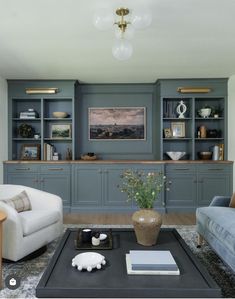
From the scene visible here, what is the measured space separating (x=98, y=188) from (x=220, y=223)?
8.50 feet

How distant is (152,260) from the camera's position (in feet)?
5.89

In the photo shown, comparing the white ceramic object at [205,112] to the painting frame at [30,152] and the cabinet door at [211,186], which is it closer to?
the cabinet door at [211,186]

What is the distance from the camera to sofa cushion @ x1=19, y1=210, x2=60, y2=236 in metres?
2.58

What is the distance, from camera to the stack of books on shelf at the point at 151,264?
1702mm

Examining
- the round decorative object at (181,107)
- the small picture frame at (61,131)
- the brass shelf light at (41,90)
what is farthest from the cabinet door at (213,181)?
the brass shelf light at (41,90)

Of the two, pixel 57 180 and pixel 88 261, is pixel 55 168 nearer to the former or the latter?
pixel 57 180

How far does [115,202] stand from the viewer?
183 inches

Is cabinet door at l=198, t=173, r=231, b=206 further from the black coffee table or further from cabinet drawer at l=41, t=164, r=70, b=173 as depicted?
the black coffee table

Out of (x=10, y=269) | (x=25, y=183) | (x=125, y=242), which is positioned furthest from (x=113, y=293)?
(x=25, y=183)

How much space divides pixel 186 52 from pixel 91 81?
82.4 inches

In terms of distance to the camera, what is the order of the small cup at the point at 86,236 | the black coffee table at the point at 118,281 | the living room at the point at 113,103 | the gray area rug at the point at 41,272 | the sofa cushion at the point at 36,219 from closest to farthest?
the black coffee table at the point at 118,281, the gray area rug at the point at 41,272, the small cup at the point at 86,236, the sofa cushion at the point at 36,219, the living room at the point at 113,103

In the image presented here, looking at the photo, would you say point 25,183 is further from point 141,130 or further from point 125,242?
point 125,242

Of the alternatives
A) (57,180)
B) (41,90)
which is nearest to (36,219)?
(57,180)

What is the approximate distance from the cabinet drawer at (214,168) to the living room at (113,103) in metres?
0.02
